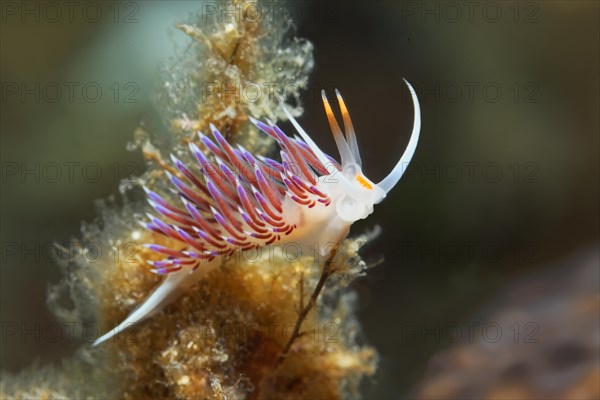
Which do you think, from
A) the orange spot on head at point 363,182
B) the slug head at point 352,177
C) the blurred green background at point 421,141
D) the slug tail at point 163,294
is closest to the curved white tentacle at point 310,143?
the slug head at point 352,177

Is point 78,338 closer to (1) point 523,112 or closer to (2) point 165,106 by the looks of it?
(2) point 165,106

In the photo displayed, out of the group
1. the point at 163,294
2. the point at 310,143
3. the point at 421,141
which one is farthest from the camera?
the point at 421,141

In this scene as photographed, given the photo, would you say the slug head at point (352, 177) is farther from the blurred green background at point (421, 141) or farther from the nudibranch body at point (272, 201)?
the blurred green background at point (421, 141)

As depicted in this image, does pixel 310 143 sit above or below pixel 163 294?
above

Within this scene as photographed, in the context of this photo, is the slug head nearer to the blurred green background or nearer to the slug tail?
the slug tail

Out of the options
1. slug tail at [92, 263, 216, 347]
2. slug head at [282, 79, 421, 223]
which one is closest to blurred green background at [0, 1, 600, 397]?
slug tail at [92, 263, 216, 347]

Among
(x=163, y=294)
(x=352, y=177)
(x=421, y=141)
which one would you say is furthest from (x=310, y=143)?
(x=421, y=141)

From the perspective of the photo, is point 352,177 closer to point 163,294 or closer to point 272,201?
point 272,201
